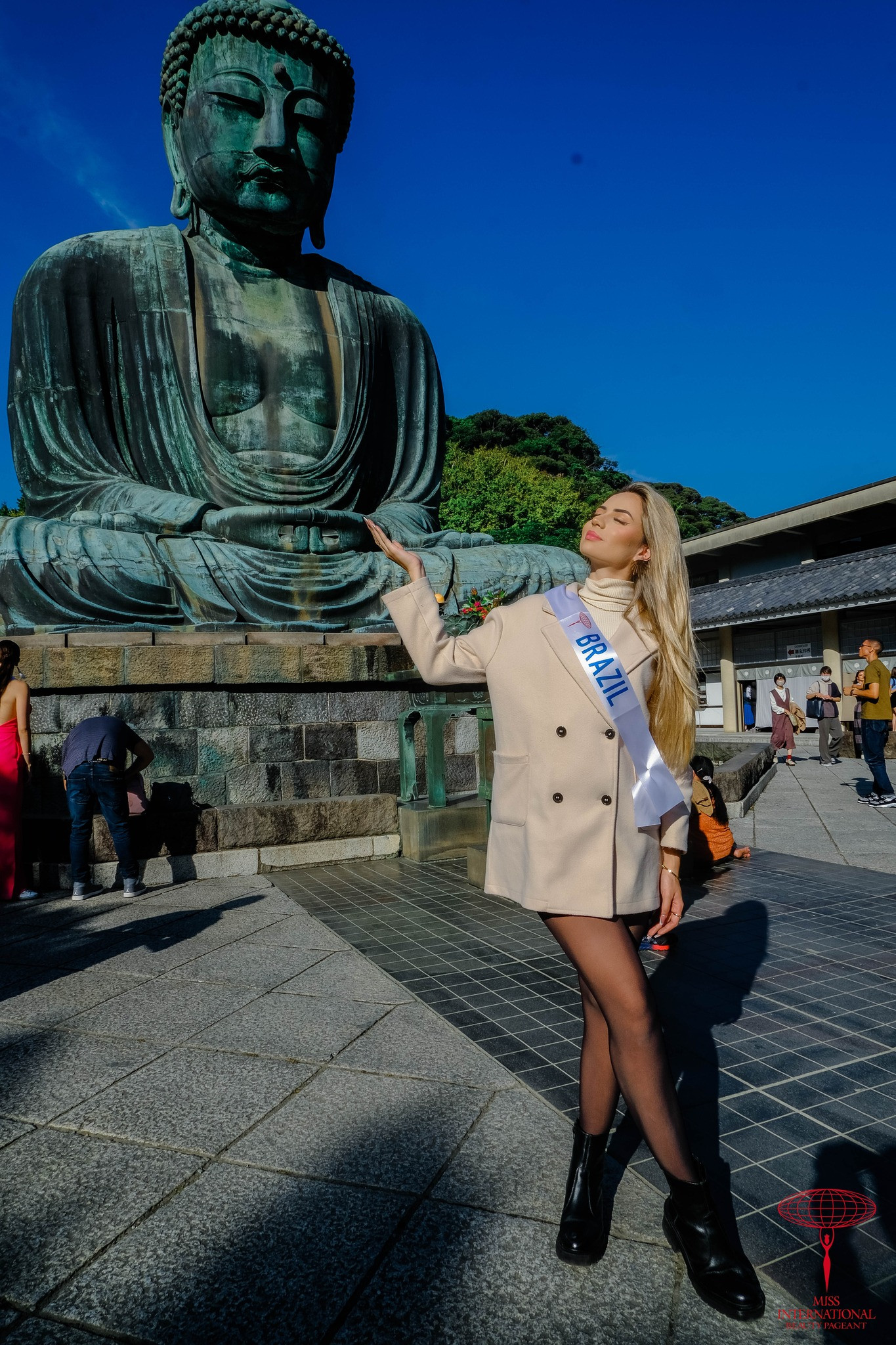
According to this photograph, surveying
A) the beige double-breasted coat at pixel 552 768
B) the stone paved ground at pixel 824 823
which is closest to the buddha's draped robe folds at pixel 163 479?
the stone paved ground at pixel 824 823

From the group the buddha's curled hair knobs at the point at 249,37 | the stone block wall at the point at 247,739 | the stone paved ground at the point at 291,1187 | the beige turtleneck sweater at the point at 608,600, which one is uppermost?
the buddha's curled hair knobs at the point at 249,37

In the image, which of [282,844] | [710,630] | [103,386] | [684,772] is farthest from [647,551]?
[710,630]

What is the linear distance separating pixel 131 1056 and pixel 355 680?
4.07 m

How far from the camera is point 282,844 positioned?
6.00 meters

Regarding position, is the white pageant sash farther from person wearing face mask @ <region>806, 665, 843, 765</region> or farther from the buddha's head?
person wearing face mask @ <region>806, 665, 843, 765</region>

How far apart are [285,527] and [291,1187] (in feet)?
21.1

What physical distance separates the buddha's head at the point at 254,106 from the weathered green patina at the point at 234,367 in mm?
17

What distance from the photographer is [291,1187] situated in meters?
2.05

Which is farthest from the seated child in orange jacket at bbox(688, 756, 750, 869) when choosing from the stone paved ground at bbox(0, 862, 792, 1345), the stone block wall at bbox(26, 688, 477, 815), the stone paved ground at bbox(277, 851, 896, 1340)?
the stone paved ground at bbox(0, 862, 792, 1345)

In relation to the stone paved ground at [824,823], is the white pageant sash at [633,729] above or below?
above

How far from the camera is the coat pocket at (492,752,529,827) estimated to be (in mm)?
1861

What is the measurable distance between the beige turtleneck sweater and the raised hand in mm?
383

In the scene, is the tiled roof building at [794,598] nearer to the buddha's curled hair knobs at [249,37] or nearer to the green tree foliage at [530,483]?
the green tree foliage at [530,483]

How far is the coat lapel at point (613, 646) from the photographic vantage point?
183cm
